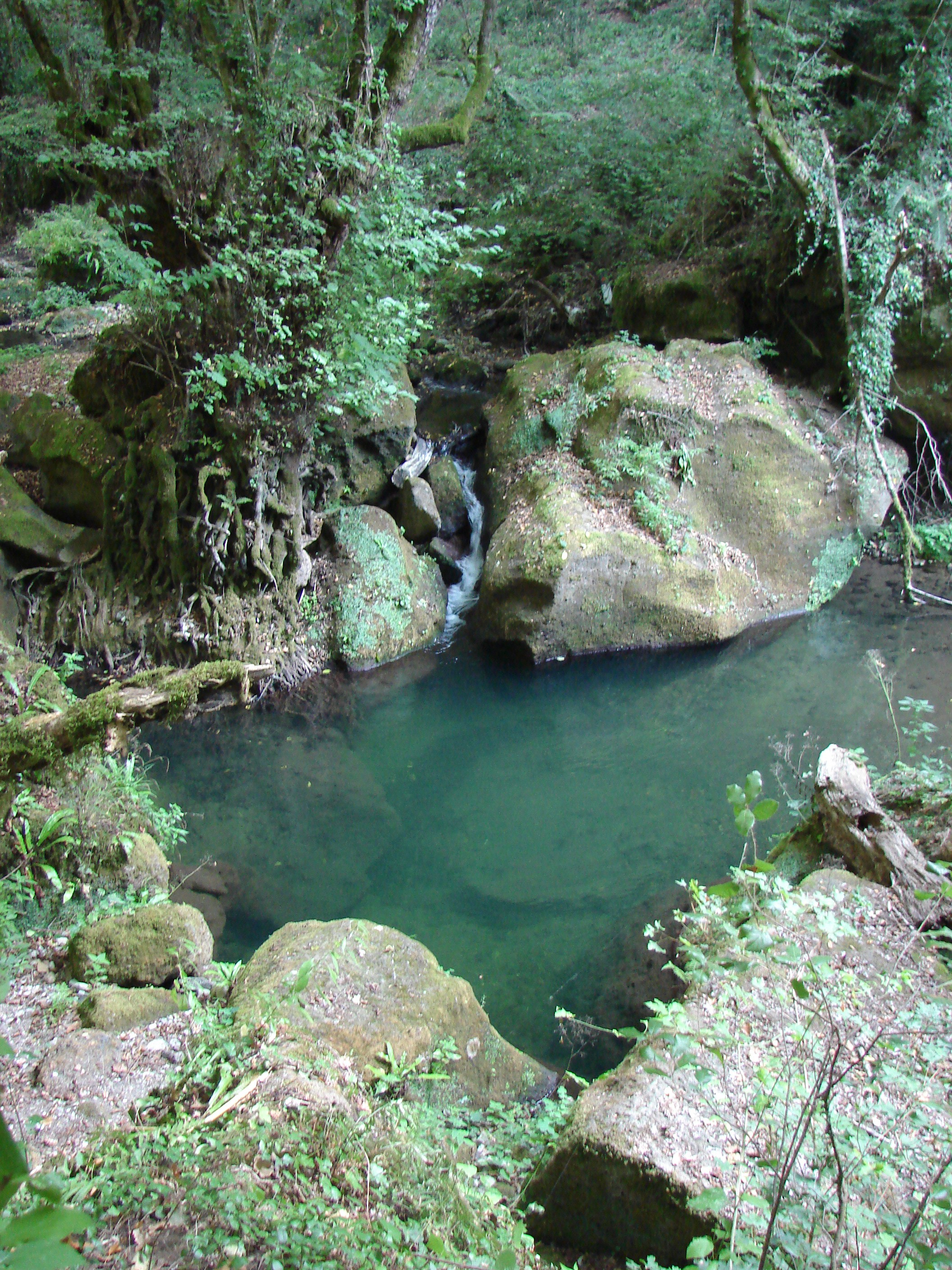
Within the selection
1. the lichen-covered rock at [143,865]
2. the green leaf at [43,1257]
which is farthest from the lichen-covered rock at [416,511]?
the green leaf at [43,1257]

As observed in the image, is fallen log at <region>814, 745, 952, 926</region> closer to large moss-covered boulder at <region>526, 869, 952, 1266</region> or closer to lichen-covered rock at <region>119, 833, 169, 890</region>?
large moss-covered boulder at <region>526, 869, 952, 1266</region>

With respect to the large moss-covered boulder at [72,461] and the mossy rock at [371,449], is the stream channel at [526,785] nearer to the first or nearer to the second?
the mossy rock at [371,449]

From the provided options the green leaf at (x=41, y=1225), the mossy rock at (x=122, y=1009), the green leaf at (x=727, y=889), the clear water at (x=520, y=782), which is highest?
the green leaf at (x=41, y=1225)

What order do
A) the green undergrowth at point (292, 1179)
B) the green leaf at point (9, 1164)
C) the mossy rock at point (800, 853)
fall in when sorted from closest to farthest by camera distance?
the green leaf at point (9, 1164) < the green undergrowth at point (292, 1179) < the mossy rock at point (800, 853)

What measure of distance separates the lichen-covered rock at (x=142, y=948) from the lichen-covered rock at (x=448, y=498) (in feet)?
24.1

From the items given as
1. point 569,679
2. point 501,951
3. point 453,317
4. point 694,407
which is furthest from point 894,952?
point 453,317

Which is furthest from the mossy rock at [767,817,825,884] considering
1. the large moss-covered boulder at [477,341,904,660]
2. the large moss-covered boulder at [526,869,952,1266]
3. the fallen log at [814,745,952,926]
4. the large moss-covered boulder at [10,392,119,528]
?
the large moss-covered boulder at [10,392,119,528]

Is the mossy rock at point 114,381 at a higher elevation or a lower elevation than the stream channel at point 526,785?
higher

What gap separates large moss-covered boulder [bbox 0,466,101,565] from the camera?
8.49 m

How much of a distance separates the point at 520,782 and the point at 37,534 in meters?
5.97

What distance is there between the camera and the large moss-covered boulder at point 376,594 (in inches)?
343

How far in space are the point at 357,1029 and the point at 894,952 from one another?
2458mm

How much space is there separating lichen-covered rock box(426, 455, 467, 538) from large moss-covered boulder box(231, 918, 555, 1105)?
23.5ft

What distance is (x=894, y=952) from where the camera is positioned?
355 cm
